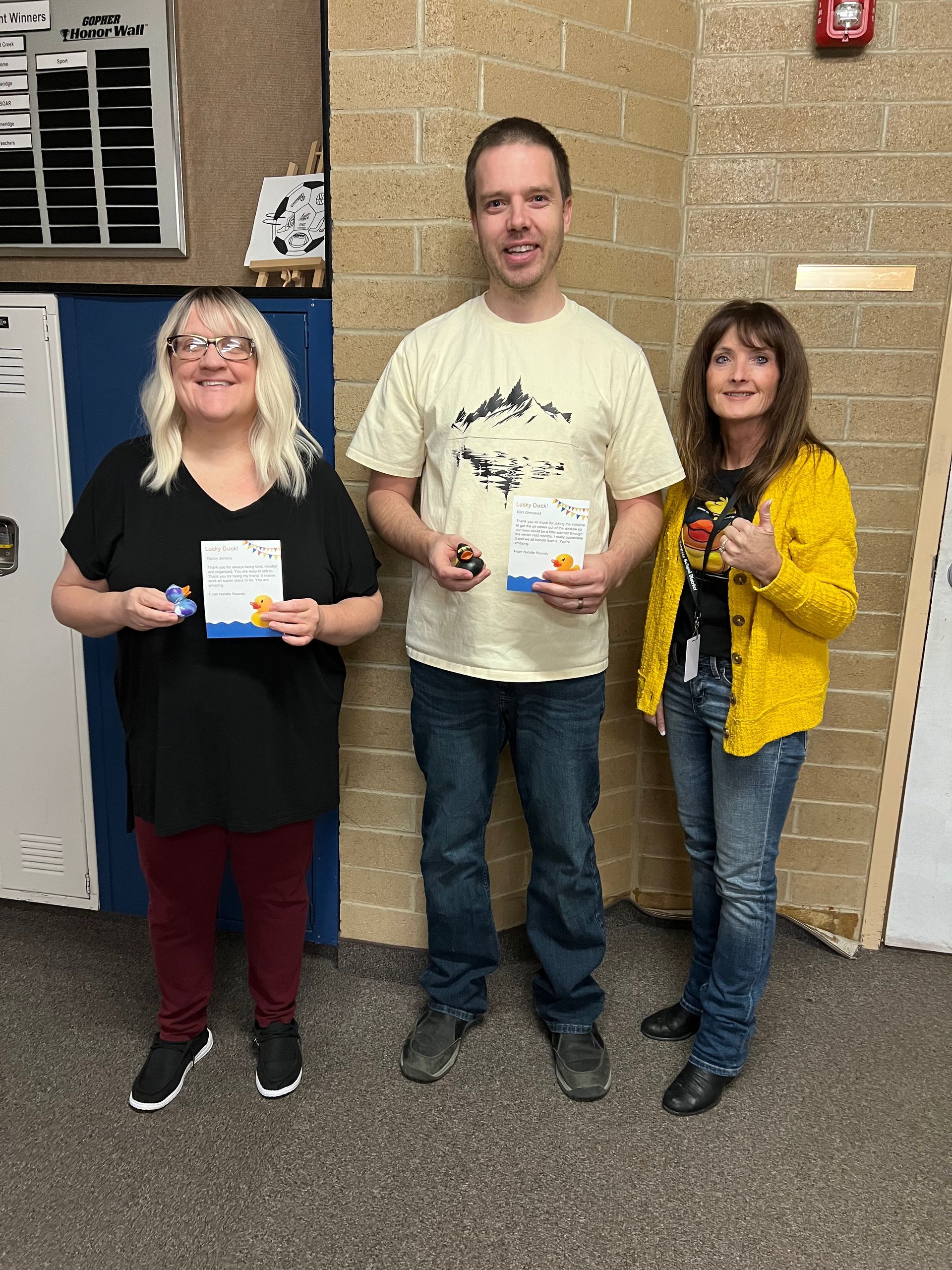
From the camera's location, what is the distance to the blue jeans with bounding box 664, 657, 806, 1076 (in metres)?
1.96

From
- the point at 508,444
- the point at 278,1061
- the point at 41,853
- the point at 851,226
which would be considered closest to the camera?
the point at 508,444

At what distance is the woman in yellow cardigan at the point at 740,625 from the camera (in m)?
1.85

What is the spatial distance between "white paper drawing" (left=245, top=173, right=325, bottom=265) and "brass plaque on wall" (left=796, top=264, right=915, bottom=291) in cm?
125

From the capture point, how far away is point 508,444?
1.88 metres

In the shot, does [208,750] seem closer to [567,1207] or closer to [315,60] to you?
[567,1207]

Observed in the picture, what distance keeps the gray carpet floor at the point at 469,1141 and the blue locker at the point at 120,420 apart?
21 centimetres

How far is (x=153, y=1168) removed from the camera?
73.8 inches

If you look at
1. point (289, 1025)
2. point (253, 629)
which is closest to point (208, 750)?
point (253, 629)

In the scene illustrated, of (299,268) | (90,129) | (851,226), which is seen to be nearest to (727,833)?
(851,226)

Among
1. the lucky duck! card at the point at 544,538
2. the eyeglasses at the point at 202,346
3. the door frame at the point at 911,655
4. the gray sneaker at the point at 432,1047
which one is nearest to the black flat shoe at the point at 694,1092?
the gray sneaker at the point at 432,1047

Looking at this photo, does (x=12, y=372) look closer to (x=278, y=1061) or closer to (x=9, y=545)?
(x=9, y=545)

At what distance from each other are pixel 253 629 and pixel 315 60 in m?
1.60

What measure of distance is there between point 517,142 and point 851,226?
105 centimetres

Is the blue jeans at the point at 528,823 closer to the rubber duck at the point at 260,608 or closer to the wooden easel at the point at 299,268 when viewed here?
the rubber duck at the point at 260,608
